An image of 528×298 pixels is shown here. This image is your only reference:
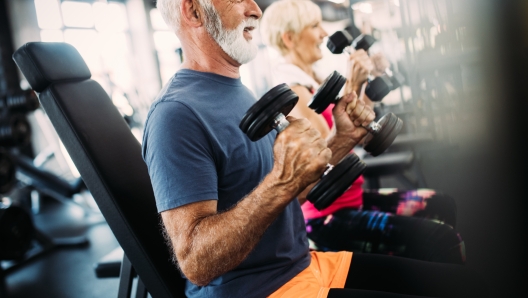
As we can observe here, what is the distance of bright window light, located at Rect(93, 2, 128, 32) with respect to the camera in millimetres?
6715

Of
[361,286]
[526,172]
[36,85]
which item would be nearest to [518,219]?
[526,172]

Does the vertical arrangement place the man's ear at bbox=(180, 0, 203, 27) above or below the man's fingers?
above

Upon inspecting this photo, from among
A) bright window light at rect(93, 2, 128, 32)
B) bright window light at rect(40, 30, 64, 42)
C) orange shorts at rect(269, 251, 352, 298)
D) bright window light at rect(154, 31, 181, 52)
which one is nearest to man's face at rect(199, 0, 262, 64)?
orange shorts at rect(269, 251, 352, 298)

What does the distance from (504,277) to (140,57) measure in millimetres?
7695

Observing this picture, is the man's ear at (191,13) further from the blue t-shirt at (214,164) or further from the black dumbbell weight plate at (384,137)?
the black dumbbell weight plate at (384,137)

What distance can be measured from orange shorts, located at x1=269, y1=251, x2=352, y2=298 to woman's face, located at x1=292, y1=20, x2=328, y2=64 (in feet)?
3.35

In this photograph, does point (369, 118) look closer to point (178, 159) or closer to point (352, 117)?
point (352, 117)

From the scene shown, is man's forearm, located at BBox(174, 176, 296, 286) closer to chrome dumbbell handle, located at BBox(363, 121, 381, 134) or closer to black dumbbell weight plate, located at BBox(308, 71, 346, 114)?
black dumbbell weight plate, located at BBox(308, 71, 346, 114)

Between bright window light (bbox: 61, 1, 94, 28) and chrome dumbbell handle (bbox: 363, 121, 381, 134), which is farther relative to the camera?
bright window light (bbox: 61, 1, 94, 28)

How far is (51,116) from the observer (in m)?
1.07

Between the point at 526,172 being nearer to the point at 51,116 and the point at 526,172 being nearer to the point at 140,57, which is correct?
the point at 51,116

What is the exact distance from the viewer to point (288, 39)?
1923 millimetres

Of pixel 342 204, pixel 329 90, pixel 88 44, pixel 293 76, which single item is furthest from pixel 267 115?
pixel 88 44

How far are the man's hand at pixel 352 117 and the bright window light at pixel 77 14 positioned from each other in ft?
19.5
